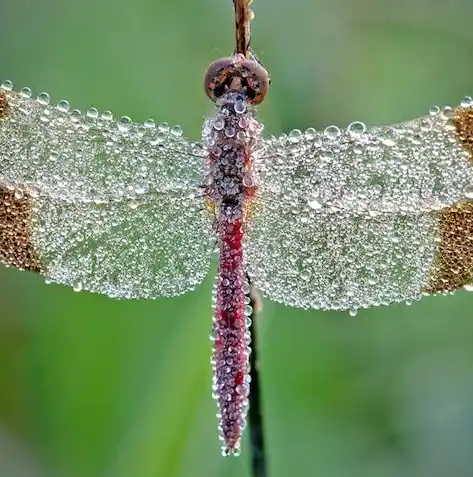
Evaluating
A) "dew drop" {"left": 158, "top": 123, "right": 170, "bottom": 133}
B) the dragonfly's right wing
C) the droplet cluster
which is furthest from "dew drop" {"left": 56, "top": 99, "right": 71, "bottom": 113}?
the droplet cluster

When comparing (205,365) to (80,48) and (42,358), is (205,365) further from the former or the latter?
(80,48)

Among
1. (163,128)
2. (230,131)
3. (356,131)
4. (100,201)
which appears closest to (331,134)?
(356,131)

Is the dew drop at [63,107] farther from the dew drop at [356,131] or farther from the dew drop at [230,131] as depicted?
the dew drop at [356,131]

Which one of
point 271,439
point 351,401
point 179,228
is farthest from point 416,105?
point 179,228

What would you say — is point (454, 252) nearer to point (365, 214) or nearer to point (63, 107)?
point (365, 214)

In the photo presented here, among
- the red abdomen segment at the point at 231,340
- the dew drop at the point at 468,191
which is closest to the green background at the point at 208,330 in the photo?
the red abdomen segment at the point at 231,340

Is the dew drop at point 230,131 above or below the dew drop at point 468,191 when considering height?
above

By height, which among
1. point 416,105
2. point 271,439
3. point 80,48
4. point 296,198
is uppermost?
point 80,48
